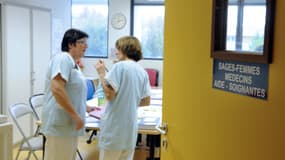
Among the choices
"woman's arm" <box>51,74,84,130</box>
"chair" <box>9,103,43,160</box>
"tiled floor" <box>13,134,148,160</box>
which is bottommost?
"tiled floor" <box>13,134,148,160</box>

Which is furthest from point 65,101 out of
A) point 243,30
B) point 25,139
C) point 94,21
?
point 94,21

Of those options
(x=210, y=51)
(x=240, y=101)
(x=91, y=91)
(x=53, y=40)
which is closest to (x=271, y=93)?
(x=240, y=101)

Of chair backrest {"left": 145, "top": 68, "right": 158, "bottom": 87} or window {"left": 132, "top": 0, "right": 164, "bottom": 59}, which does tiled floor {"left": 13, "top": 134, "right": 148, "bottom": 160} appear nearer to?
chair backrest {"left": 145, "top": 68, "right": 158, "bottom": 87}

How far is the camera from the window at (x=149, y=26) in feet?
22.8

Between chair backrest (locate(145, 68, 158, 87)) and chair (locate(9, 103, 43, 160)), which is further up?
chair backrest (locate(145, 68, 158, 87))

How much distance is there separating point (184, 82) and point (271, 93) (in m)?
0.57

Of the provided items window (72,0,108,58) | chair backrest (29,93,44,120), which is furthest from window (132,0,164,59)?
chair backrest (29,93,44,120)

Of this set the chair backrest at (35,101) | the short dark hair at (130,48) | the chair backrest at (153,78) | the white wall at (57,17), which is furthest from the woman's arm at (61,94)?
the chair backrest at (153,78)

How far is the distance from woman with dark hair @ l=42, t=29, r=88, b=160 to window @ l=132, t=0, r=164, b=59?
413cm

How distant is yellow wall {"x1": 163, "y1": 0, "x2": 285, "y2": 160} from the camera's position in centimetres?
110

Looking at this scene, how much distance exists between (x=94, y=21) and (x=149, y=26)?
107cm

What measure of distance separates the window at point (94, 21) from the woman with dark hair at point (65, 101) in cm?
424

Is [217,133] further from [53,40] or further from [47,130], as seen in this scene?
[53,40]

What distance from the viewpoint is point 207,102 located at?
149cm
